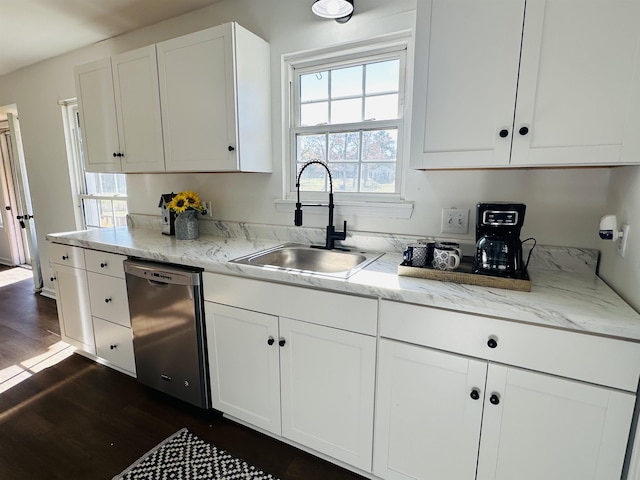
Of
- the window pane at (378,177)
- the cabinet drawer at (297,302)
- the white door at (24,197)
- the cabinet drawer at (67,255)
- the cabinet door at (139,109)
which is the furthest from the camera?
A: the white door at (24,197)

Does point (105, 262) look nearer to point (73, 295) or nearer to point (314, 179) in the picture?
point (73, 295)

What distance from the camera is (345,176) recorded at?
1.96m

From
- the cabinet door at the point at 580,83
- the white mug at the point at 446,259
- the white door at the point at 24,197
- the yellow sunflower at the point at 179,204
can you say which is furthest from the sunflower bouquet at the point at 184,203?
the white door at the point at 24,197

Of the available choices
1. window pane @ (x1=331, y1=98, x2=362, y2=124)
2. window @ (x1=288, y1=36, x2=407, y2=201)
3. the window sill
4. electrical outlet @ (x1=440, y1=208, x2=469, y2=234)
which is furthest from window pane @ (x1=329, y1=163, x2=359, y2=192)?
electrical outlet @ (x1=440, y1=208, x2=469, y2=234)

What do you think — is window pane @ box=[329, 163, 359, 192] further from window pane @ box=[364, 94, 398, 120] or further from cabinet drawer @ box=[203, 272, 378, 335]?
cabinet drawer @ box=[203, 272, 378, 335]

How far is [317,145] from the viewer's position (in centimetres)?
203

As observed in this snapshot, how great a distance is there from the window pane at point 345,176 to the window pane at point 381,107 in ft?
0.95

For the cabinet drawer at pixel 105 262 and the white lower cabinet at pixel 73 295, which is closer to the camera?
the cabinet drawer at pixel 105 262

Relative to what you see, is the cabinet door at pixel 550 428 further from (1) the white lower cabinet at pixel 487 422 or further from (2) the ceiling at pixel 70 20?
(2) the ceiling at pixel 70 20

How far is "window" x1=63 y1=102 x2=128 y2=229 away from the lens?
3.07m

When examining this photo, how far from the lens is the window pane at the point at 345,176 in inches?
76.4

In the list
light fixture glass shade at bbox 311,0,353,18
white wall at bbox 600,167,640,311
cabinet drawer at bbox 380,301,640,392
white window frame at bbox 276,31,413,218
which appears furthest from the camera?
white window frame at bbox 276,31,413,218

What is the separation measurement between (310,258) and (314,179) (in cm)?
51

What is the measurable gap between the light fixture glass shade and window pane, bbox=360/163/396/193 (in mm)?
766
